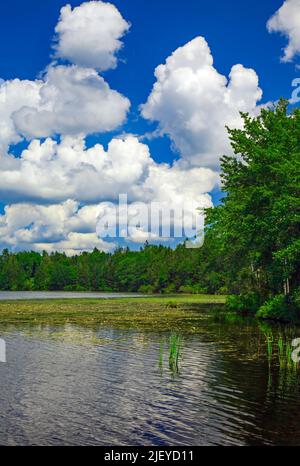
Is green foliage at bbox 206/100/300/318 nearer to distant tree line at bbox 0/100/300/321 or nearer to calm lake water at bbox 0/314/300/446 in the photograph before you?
distant tree line at bbox 0/100/300/321

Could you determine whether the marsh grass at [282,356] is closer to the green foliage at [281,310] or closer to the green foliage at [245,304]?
the green foliage at [281,310]

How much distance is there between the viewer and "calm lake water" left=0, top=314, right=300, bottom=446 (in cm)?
1540

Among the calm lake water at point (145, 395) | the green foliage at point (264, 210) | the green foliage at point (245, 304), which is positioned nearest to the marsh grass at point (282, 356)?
the calm lake water at point (145, 395)

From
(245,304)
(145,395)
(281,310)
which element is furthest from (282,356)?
(245,304)

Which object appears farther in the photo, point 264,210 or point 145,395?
point 264,210

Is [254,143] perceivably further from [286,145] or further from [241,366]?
[241,366]

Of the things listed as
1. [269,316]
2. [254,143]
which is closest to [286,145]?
[254,143]

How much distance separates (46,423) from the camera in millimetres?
16531

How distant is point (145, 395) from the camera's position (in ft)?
66.8

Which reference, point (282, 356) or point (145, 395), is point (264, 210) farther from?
point (145, 395)

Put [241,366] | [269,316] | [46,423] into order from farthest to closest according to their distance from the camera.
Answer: [269,316] → [241,366] → [46,423]

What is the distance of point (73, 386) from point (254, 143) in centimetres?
4463

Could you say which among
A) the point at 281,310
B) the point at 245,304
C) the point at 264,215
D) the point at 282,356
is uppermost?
the point at 264,215

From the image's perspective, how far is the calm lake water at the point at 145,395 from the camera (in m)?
15.4
